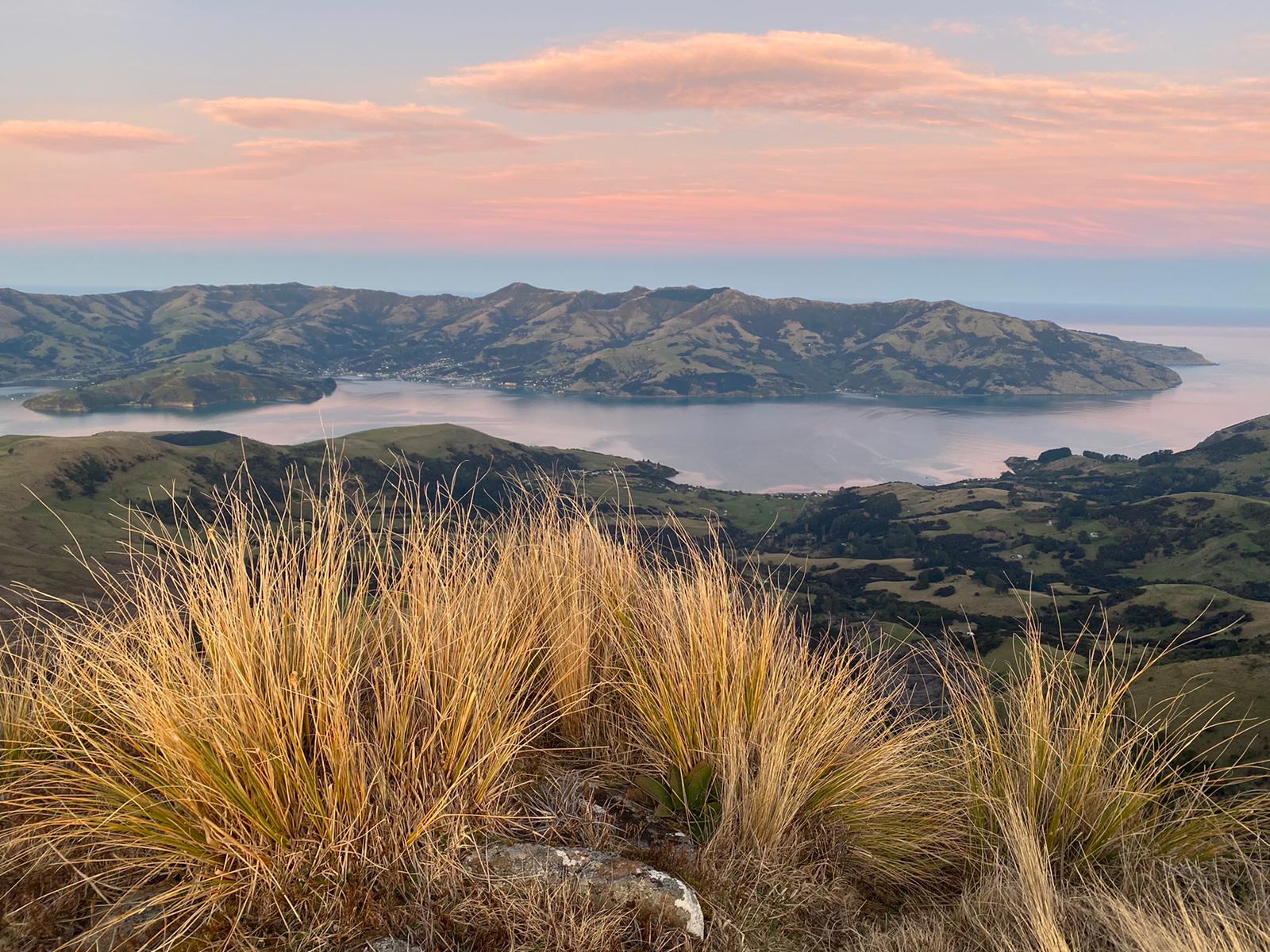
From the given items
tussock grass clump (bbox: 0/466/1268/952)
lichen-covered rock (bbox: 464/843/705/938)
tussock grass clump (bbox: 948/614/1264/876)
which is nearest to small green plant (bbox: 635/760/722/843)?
tussock grass clump (bbox: 0/466/1268/952)

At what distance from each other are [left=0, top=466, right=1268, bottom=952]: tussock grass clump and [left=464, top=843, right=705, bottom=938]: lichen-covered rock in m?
0.09

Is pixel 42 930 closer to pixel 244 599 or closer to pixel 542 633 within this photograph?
pixel 244 599

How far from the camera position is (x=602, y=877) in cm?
310

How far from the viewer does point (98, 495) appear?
114562 mm

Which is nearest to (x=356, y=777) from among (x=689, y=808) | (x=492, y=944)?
(x=492, y=944)

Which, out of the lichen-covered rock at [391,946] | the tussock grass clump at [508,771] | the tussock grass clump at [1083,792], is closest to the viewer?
the lichen-covered rock at [391,946]

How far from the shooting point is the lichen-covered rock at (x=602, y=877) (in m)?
2.99

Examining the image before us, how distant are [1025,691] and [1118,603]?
93335mm

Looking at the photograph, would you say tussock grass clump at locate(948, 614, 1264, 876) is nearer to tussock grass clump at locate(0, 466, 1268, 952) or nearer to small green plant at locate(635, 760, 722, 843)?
tussock grass clump at locate(0, 466, 1268, 952)

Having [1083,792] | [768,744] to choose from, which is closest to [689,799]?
[768,744]

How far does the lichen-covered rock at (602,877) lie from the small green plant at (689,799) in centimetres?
57

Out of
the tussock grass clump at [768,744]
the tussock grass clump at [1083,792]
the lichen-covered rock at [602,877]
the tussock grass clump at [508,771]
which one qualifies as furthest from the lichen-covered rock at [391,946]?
the tussock grass clump at [1083,792]

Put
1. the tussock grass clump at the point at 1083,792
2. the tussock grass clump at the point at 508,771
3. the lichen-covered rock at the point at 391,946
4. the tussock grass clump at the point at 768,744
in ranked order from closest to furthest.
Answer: the lichen-covered rock at the point at 391,946 < the tussock grass clump at the point at 508,771 < the tussock grass clump at the point at 768,744 < the tussock grass clump at the point at 1083,792

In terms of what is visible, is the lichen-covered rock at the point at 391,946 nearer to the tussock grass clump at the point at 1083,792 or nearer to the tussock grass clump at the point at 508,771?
the tussock grass clump at the point at 508,771
